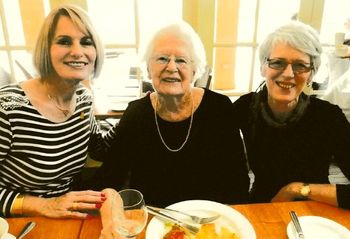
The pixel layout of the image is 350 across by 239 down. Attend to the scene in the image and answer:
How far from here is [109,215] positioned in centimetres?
104

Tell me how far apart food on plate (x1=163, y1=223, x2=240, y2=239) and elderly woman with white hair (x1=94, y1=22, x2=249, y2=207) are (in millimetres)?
485

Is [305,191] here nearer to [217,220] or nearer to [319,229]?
[319,229]

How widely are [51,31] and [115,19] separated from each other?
1.50 m

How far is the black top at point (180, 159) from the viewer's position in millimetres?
1543

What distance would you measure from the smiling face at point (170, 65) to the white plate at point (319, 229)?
2.39 feet

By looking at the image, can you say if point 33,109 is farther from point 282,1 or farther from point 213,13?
point 282,1

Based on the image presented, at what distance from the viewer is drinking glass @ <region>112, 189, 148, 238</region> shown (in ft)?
2.93

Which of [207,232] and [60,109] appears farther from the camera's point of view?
[60,109]

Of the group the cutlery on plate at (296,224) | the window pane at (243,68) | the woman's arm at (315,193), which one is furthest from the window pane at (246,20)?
the cutlery on plate at (296,224)

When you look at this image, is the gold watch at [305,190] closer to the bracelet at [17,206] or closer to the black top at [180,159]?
the black top at [180,159]

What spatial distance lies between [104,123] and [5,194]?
103 centimetres

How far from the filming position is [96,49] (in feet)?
4.87

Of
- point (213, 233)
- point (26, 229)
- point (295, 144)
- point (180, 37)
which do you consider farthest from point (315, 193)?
point (26, 229)

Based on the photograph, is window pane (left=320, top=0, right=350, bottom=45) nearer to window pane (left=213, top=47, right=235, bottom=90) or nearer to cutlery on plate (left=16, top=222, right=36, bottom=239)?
window pane (left=213, top=47, right=235, bottom=90)
